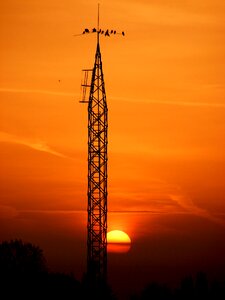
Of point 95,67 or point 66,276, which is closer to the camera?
point 95,67

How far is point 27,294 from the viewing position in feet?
445

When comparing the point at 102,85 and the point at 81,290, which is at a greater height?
the point at 102,85

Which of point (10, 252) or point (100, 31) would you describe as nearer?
point (100, 31)

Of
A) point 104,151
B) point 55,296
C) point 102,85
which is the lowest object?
point 55,296

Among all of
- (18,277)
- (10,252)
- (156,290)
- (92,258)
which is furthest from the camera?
(156,290)

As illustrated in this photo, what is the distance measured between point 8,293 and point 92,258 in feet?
41.0

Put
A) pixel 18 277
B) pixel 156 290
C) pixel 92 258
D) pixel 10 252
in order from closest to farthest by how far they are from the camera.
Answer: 1. pixel 92 258
2. pixel 18 277
3. pixel 10 252
4. pixel 156 290

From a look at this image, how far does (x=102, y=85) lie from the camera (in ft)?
434

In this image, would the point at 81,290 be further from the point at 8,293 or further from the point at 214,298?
the point at 214,298

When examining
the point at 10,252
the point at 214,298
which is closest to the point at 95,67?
the point at 10,252

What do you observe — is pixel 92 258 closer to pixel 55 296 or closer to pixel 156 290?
pixel 55 296

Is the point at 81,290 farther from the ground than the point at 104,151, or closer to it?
closer to it

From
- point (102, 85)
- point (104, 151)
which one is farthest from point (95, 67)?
point (104, 151)

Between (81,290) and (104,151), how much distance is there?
60.6ft
